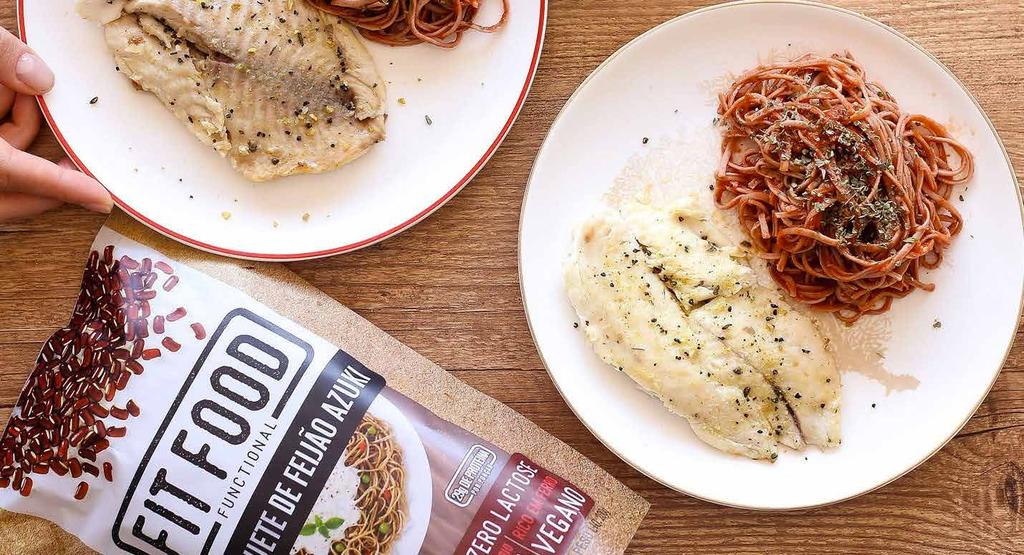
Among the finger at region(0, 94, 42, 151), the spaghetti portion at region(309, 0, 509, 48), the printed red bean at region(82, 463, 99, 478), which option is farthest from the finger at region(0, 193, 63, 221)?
the spaghetti portion at region(309, 0, 509, 48)

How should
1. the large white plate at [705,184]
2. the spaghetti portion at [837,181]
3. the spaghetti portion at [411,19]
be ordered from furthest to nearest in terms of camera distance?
1. the spaghetti portion at [411,19]
2. the large white plate at [705,184]
3. the spaghetti portion at [837,181]

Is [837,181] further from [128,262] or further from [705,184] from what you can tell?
[128,262]

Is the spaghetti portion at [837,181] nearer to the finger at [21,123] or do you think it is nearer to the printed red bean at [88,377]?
the printed red bean at [88,377]

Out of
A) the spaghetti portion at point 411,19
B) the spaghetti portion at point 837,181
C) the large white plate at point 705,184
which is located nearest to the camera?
the spaghetti portion at point 837,181

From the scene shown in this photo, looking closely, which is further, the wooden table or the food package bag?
the wooden table

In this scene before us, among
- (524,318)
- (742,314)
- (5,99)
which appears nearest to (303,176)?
(524,318)

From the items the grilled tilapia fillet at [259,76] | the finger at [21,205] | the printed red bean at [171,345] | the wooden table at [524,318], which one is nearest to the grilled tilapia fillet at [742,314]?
the wooden table at [524,318]

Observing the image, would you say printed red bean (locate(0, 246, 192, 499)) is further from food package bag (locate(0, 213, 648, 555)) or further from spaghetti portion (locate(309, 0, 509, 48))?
spaghetti portion (locate(309, 0, 509, 48))
